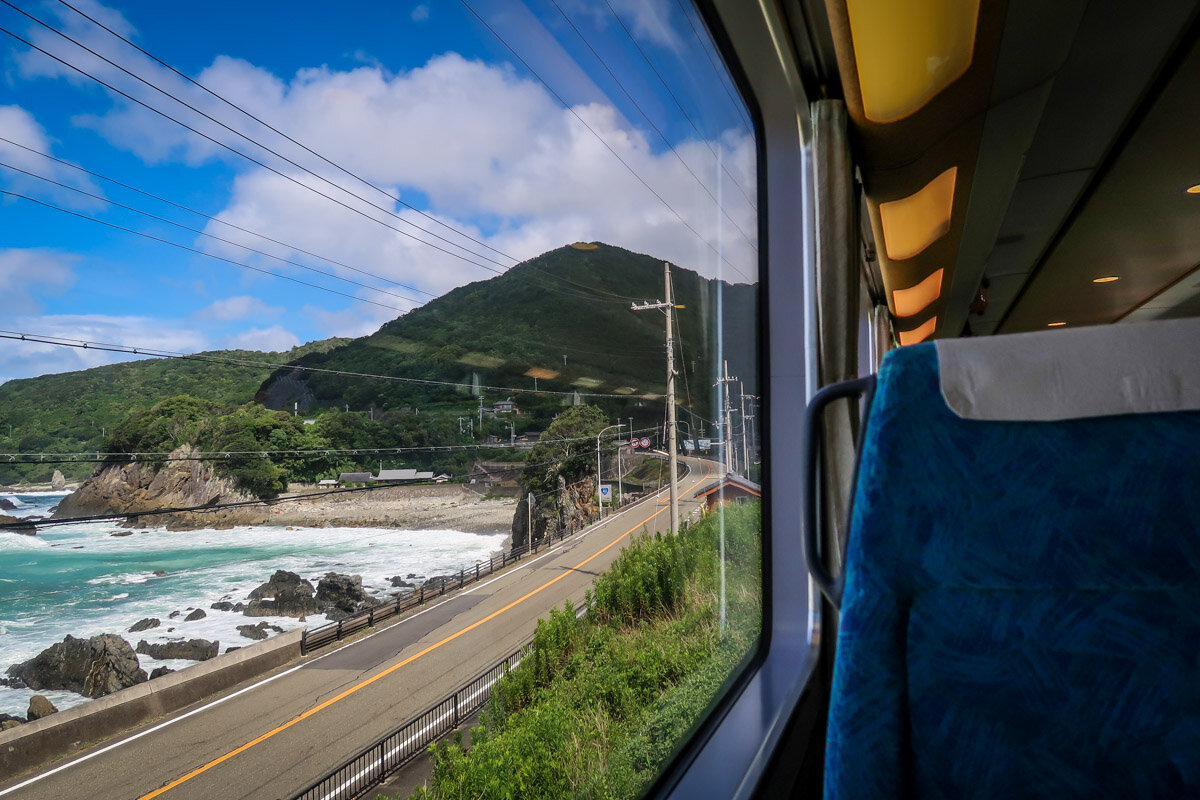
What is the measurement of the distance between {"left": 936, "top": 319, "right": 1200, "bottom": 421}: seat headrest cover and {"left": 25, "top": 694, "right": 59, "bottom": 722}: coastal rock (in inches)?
36.0

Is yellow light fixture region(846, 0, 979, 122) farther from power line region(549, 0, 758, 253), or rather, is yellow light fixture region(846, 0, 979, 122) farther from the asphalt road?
the asphalt road

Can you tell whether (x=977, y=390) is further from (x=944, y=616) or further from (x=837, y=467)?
(x=837, y=467)

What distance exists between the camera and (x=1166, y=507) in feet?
1.77

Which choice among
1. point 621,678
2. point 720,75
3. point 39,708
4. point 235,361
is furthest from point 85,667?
point 720,75

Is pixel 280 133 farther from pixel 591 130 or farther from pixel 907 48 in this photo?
pixel 907 48

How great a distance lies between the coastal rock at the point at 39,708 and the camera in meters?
0.57

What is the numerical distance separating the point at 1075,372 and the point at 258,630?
3.24 feet

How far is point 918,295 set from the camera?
4.42m

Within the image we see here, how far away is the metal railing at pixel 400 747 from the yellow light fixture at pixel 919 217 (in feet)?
8.77

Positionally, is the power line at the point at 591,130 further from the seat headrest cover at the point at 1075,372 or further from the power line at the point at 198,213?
the seat headrest cover at the point at 1075,372

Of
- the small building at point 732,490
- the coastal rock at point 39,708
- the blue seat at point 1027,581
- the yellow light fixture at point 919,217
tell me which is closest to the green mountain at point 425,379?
the coastal rock at point 39,708

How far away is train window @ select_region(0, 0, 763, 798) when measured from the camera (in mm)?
626

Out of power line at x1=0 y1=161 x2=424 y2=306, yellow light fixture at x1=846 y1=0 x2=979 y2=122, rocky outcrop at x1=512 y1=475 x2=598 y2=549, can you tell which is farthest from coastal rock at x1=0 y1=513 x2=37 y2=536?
yellow light fixture at x1=846 y1=0 x2=979 y2=122

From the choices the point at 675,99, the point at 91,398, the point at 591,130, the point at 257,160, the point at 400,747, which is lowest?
the point at 400,747
